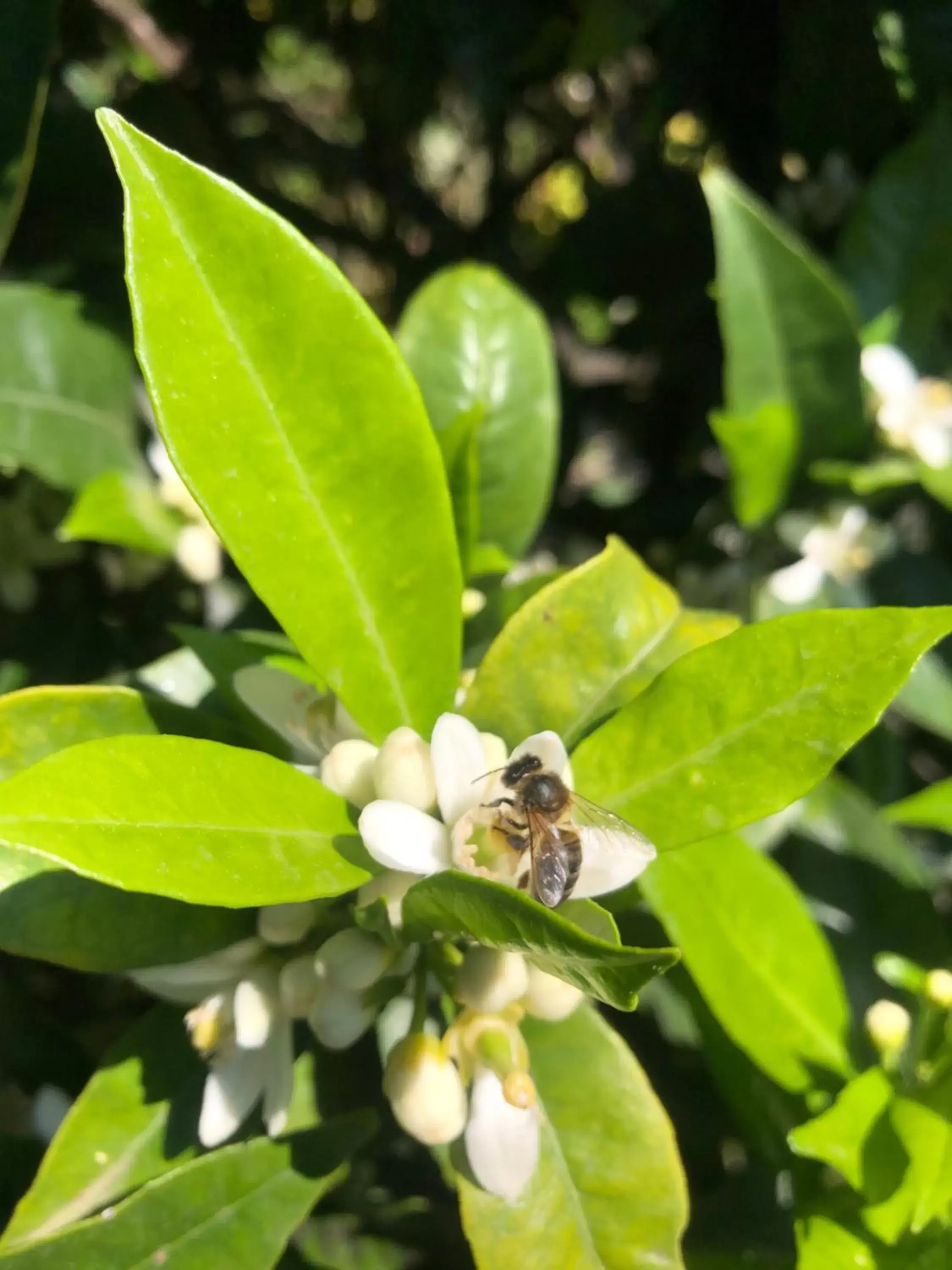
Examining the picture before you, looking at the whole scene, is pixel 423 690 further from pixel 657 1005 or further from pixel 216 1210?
pixel 657 1005

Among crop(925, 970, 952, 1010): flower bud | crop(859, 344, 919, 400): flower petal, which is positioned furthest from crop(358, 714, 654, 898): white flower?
crop(859, 344, 919, 400): flower petal

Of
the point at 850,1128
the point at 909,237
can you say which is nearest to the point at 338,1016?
the point at 850,1128

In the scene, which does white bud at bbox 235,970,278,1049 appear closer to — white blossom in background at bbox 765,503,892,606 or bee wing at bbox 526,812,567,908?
bee wing at bbox 526,812,567,908

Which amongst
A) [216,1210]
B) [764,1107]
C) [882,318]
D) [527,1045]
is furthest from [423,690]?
[882,318]

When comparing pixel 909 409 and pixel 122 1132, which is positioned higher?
pixel 909 409

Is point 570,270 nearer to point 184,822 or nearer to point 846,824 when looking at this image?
point 846,824

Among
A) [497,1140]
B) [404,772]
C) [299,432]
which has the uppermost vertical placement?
[299,432]
